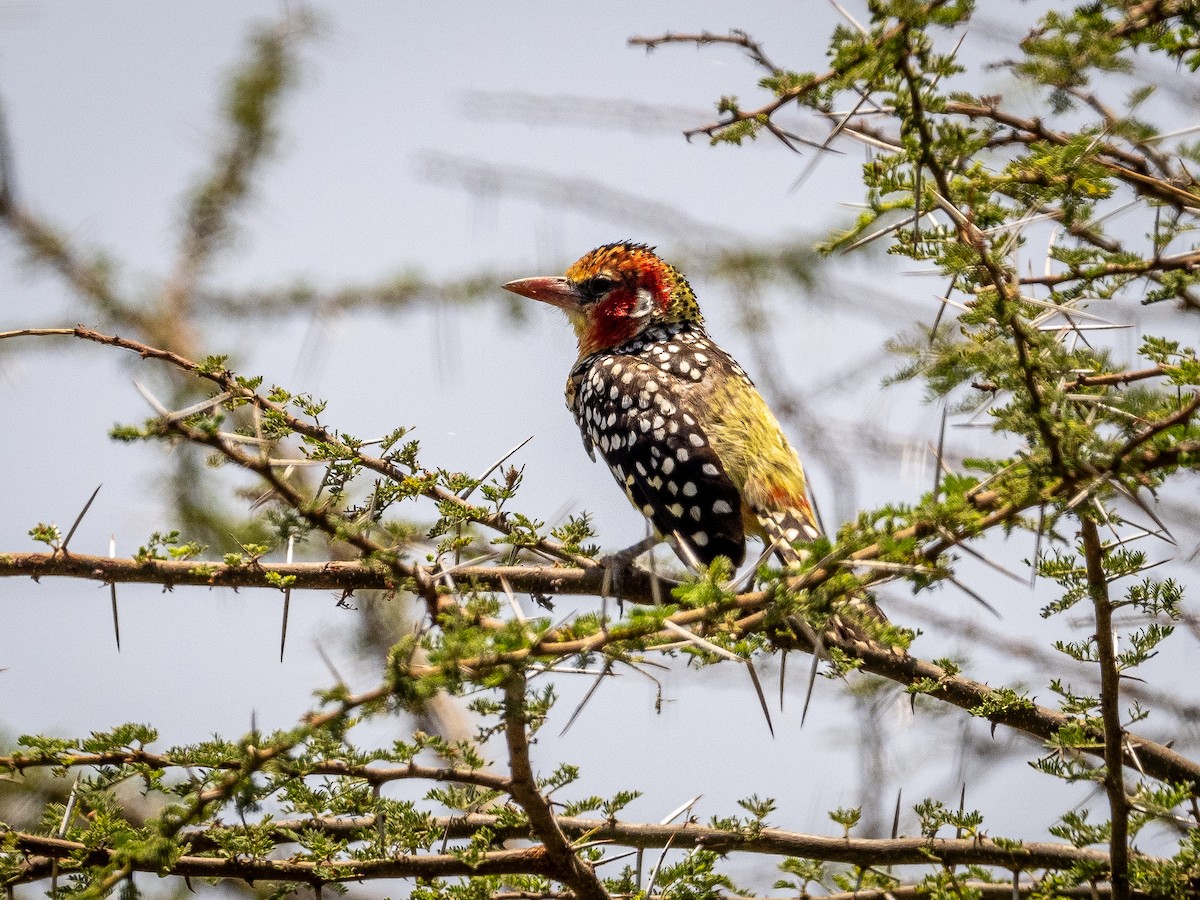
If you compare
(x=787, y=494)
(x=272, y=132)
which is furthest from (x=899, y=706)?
(x=272, y=132)

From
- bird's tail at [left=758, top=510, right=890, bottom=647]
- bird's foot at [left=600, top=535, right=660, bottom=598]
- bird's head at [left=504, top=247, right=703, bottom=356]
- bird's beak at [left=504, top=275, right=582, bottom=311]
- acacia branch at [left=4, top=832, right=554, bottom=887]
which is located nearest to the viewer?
bird's tail at [left=758, top=510, right=890, bottom=647]

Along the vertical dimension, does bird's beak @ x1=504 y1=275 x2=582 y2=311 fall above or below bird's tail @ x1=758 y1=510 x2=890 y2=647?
above

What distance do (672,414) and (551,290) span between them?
4.92 ft

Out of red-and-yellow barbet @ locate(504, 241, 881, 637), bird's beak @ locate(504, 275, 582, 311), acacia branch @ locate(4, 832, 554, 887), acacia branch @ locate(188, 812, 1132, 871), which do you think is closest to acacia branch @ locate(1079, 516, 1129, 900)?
acacia branch @ locate(188, 812, 1132, 871)

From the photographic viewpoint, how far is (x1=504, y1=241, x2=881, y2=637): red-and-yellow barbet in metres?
3.95

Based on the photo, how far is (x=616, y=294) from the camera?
534cm

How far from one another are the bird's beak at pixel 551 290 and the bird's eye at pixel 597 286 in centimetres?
5

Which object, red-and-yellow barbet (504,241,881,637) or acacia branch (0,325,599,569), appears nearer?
acacia branch (0,325,599,569)

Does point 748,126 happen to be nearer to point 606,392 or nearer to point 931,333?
point 931,333

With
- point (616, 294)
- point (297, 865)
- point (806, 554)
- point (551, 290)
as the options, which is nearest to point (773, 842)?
point (806, 554)

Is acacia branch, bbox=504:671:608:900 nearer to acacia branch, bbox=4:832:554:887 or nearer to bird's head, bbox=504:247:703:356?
acacia branch, bbox=4:832:554:887

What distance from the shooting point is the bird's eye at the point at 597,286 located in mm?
5355

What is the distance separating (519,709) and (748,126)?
133cm

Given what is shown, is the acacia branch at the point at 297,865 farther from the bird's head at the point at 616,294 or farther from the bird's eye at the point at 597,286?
the bird's eye at the point at 597,286
